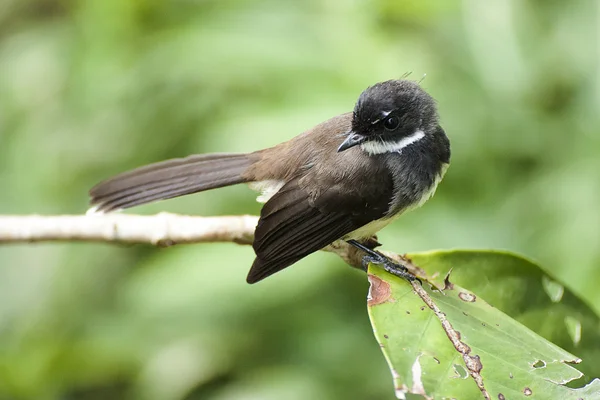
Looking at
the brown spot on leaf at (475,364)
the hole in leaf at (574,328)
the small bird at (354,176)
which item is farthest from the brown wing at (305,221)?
the brown spot on leaf at (475,364)

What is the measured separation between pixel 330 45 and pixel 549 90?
1.24 metres

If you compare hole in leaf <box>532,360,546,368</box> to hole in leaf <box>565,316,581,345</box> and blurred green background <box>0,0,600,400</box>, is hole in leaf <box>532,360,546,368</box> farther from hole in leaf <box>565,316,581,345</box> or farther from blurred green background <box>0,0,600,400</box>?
blurred green background <box>0,0,600,400</box>

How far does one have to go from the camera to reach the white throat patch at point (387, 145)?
9.66 feet

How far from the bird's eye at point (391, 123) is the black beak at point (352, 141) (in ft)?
0.38

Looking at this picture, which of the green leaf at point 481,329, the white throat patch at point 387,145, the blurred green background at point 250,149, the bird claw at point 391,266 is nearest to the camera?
the green leaf at point 481,329

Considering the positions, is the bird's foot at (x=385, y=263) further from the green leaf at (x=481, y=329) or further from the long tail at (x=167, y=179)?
the long tail at (x=167, y=179)

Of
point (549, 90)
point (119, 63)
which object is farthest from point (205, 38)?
point (549, 90)

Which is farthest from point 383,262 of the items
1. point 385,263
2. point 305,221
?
point 305,221

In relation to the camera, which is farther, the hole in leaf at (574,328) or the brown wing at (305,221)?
the brown wing at (305,221)

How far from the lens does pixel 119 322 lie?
12.5 feet

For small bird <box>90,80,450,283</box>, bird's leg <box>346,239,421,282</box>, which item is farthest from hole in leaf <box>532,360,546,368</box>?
small bird <box>90,80,450,283</box>

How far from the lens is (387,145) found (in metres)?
2.97

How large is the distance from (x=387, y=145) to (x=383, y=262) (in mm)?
676

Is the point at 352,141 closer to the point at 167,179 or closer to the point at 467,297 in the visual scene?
the point at 467,297
